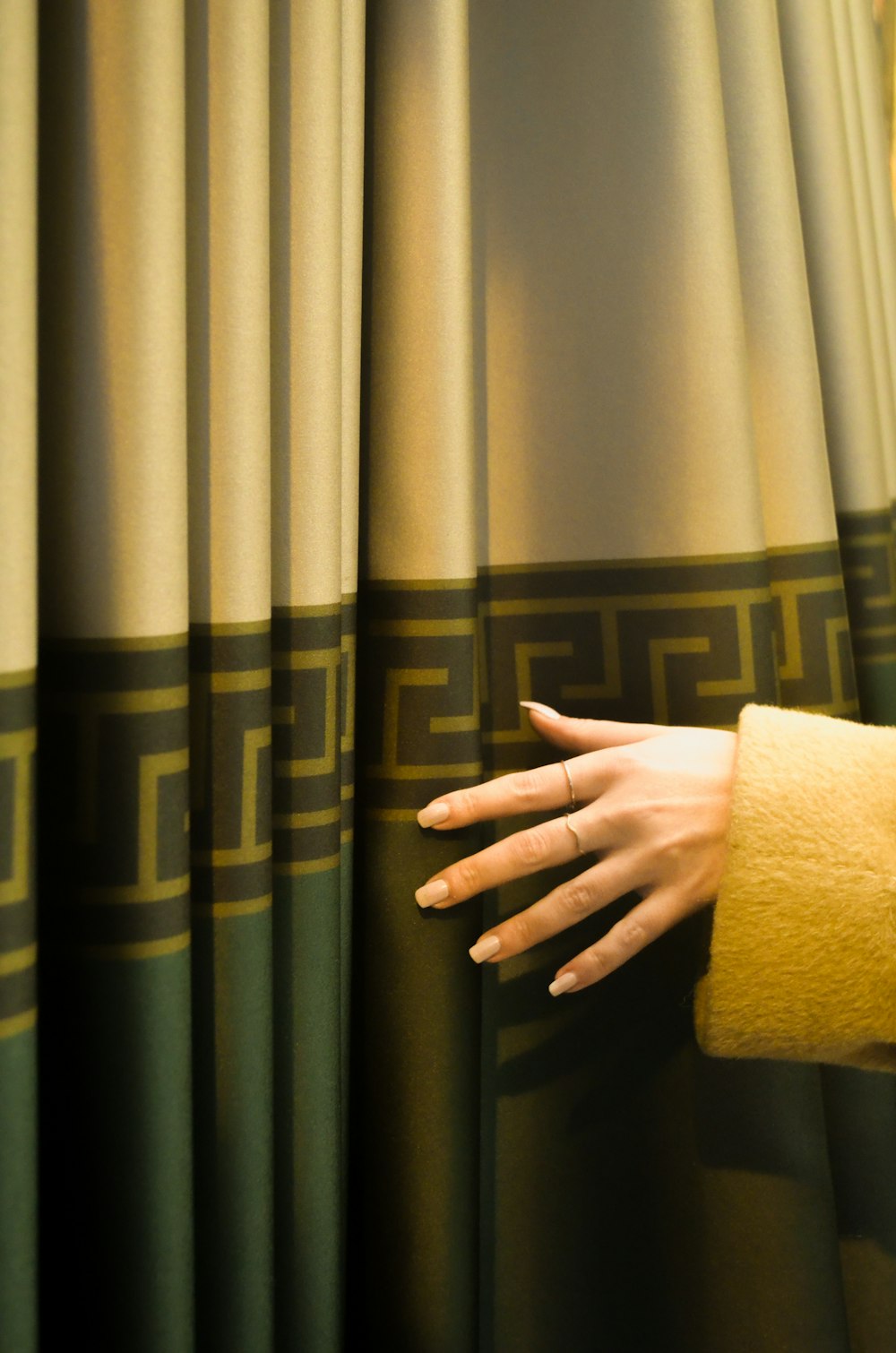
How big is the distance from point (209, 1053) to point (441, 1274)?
0.83 feet

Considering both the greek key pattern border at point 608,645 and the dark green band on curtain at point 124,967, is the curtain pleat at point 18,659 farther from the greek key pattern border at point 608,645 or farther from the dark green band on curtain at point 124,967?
the greek key pattern border at point 608,645

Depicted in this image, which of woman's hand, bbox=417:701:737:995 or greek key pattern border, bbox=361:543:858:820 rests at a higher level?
greek key pattern border, bbox=361:543:858:820

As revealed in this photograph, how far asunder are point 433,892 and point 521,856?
66 millimetres

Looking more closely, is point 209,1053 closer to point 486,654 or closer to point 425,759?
point 425,759

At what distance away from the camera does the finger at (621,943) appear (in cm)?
65

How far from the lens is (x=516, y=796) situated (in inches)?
26.5

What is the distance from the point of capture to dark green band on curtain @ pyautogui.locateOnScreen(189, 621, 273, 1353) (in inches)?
22.4

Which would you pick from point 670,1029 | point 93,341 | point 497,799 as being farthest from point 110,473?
point 670,1029

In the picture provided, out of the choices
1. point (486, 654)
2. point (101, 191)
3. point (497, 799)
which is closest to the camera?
point (101, 191)

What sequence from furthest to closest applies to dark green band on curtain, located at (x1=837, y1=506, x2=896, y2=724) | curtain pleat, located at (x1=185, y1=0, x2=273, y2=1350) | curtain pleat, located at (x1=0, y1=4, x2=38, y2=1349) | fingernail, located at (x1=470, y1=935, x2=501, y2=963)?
dark green band on curtain, located at (x1=837, y1=506, x2=896, y2=724), fingernail, located at (x1=470, y1=935, x2=501, y2=963), curtain pleat, located at (x1=185, y1=0, x2=273, y2=1350), curtain pleat, located at (x1=0, y1=4, x2=38, y2=1349)

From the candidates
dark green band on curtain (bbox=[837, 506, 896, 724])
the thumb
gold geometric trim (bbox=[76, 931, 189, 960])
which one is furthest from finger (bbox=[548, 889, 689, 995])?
dark green band on curtain (bbox=[837, 506, 896, 724])

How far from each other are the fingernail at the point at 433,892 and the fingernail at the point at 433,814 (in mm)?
37

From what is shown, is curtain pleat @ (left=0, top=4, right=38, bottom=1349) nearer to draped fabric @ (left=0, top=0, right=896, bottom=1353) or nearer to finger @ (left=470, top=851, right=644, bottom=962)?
draped fabric @ (left=0, top=0, right=896, bottom=1353)

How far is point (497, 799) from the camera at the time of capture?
0.68 metres
